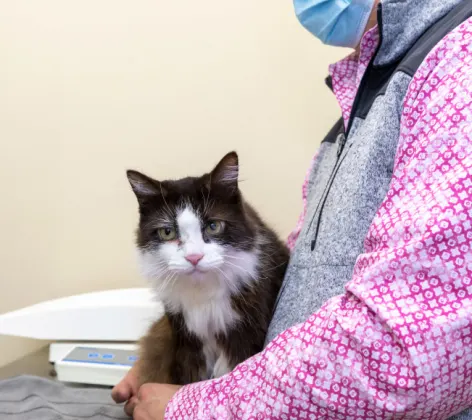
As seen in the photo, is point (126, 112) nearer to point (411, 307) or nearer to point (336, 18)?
point (336, 18)

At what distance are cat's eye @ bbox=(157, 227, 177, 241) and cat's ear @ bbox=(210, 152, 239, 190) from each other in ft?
0.48

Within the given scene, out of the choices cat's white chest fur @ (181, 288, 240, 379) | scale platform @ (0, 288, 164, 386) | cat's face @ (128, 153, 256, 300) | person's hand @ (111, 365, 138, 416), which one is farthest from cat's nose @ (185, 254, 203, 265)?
scale platform @ (0, 288, 164, 386)

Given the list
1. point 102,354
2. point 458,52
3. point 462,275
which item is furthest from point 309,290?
point 102,354

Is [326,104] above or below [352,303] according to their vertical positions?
above

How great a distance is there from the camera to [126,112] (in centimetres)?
Answer: 174

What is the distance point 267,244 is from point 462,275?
629 millimetres

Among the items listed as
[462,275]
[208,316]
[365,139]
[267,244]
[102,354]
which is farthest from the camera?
[102,354]

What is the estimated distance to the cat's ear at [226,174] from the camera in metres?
1.07

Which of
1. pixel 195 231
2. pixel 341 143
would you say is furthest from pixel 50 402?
pixel 341 143

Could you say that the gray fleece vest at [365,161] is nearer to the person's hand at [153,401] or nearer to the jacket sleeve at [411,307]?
the jacket sleeve at [411,307]

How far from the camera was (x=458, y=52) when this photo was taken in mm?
643

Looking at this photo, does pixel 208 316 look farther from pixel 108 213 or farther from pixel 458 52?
pixel 108 213

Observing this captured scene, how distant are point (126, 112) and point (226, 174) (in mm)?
805

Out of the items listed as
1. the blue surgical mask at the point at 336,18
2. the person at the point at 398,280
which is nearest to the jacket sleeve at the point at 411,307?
the person at the point at 398,280
